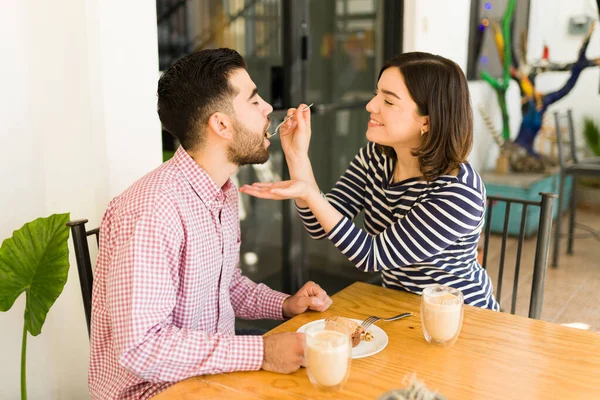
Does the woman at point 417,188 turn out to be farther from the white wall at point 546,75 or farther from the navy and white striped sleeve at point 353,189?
the white wall at point 546,75

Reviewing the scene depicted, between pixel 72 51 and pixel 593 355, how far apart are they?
1473 mm

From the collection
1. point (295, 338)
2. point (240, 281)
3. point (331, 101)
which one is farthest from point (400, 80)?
point (331, 101)

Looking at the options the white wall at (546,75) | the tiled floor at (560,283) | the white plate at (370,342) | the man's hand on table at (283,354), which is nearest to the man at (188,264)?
the man's hand on table at (283,354)

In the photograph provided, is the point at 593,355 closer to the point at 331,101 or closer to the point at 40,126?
the point at 40,126

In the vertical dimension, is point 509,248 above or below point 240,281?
below

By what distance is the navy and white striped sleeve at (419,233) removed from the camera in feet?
5.08

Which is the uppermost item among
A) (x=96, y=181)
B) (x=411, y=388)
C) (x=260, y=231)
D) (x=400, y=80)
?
(x=400, y=80)

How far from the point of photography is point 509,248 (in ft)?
14.6

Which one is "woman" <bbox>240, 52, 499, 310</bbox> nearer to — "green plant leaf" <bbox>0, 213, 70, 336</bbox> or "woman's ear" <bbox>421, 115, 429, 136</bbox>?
"woman's ear" <bbox>421, 115, 429, 136</bbox>

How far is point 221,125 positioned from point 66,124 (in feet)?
1.84

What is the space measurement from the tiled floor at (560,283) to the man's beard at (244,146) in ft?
4.85

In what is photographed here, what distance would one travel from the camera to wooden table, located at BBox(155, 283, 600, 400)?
3.66 feet

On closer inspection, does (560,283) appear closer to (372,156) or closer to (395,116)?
(372,156)

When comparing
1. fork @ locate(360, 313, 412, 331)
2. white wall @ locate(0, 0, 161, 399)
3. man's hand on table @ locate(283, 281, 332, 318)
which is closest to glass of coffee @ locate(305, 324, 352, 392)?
fork @ locate(360, 313, 412, 331)
